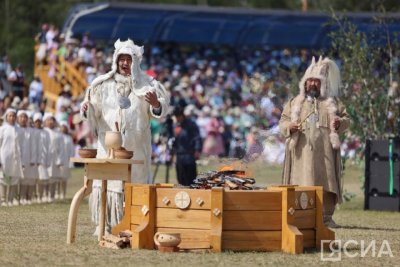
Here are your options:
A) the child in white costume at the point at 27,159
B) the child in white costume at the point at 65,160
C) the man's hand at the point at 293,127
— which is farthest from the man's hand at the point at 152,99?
the child in white costume at the point at 65,160

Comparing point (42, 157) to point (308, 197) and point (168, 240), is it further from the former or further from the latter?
point (168, 240)

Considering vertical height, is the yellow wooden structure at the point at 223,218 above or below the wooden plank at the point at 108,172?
below

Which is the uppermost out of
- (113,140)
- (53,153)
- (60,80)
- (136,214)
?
(60,80)

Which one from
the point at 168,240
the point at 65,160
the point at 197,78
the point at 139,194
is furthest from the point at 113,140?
the point at 197,78

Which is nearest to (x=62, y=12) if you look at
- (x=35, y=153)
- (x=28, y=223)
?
(x=35, y=153)

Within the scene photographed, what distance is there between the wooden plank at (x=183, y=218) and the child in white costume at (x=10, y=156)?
9.66 m

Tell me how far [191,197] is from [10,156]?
33.6 feet

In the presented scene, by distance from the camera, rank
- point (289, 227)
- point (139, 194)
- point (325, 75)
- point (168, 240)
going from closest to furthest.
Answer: point (168, 240) < point (289, 227) < point (139, 194) < point (325, 75)

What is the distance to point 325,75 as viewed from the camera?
17.8 metres

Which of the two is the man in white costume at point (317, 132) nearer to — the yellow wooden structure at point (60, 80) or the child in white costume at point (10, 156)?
the child in white costume at point (10, 156)

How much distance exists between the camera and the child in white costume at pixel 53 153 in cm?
2548

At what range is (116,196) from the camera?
1538cm

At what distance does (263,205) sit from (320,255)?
77cm

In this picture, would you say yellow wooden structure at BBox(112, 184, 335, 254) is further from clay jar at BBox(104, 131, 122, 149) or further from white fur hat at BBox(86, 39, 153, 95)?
white fur hat at BBox(86, 39, 153, 95)
